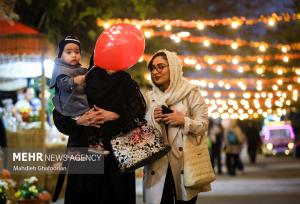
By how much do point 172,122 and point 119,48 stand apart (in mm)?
832

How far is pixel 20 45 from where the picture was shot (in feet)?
37.2

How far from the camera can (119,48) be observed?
5.09 meters

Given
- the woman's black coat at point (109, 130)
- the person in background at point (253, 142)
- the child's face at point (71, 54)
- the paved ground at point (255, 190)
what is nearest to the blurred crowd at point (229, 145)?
the paved ground at point (255, 190)

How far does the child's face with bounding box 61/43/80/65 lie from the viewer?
4992 mm

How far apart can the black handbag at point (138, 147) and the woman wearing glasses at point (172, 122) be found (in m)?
0.31

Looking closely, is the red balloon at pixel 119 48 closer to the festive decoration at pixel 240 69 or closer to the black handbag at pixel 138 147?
the black handbag at pixel 138 147

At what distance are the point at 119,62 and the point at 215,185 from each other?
1087cm

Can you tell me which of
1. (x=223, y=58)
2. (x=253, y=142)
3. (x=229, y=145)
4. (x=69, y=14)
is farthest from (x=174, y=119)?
(x=253, y=142)

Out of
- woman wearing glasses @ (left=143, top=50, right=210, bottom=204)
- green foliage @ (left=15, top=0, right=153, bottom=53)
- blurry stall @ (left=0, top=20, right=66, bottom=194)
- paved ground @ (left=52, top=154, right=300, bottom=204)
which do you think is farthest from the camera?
green foliage @ (left=15, top=0, right=153, bottom=53)

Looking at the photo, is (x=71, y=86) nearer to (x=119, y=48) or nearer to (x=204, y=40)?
(x=119, y=48)

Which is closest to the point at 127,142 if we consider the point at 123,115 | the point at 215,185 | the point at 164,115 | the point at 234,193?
the point at 123,115

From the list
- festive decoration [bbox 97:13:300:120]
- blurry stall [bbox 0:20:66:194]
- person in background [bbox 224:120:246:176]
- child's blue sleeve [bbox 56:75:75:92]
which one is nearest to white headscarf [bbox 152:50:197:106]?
child's blue sleeve [bbox 56:75:75:92]

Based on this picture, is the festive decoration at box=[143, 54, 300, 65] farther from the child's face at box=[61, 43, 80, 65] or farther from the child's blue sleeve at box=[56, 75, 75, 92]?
the child's blue sleeve at box=[56, 75, 75, 92]

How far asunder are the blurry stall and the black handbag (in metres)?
6.20
